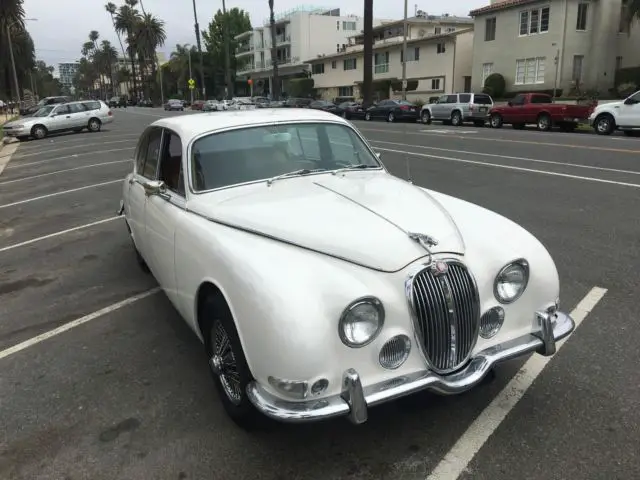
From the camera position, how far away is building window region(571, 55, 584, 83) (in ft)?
114

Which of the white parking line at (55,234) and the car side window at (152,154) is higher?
the car side window at (152,154)

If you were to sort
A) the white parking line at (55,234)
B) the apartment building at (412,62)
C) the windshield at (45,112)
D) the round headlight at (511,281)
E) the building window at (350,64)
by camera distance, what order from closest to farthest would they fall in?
the round headlight at (511,281)
the white parking line at (55,234)
the windshield at (45,112)
the apartment building at (412,62)
the building window at (350,64)

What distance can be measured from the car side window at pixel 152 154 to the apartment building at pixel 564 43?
34.3 m

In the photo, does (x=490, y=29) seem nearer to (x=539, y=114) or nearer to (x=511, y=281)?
(x=539, y=114)

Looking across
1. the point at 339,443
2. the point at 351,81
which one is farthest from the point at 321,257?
the point at 351,81

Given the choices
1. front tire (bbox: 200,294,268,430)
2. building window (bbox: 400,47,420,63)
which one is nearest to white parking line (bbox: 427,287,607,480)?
front tire (bbox: 200,294,268,430)

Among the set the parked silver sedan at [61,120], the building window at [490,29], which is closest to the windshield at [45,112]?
the parked silver sedan at [61,120]

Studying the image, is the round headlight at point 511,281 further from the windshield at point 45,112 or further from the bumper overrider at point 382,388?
the windshield at point 45,112

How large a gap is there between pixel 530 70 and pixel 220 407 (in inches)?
1478

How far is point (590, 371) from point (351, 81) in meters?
56.7

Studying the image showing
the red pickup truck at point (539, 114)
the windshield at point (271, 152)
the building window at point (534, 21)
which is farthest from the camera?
the building window at point (534, 21)

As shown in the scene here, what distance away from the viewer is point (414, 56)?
155 feet

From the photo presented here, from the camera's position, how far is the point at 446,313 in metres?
2.76

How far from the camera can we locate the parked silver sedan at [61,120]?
2627cm
